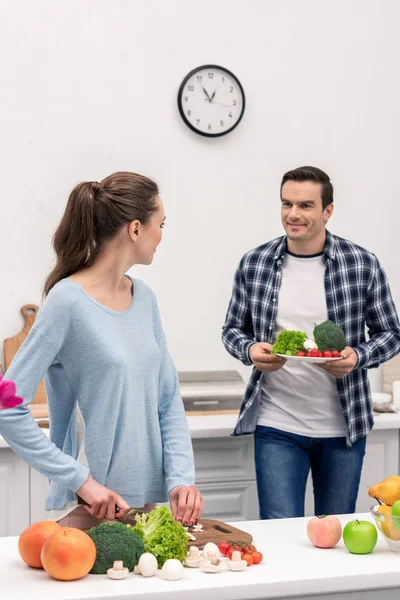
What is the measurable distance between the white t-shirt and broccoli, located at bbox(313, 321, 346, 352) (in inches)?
5.5

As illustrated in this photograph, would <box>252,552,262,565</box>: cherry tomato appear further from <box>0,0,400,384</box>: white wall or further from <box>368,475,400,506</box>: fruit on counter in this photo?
<box>0,0,400,384</box>: white wall

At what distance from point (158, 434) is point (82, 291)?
353 mm

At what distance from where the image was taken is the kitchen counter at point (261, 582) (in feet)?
4.51

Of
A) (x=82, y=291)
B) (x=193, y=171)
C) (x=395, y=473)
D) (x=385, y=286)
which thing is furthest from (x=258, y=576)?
(x=193, y=171)

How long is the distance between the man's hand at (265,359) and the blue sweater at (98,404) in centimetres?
66

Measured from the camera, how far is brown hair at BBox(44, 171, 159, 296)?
1859 millimetres

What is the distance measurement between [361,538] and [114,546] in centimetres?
46

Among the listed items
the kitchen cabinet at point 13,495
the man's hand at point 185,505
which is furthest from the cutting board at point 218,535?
the kitchen cabinet at point 13,495

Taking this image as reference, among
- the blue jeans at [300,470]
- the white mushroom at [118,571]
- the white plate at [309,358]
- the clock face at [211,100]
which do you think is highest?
the clock face at [211,100]

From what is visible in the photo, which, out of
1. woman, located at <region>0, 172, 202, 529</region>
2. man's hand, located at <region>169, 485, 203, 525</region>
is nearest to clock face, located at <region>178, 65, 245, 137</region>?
woman, located at <region>0, 172, 202, 529</region>

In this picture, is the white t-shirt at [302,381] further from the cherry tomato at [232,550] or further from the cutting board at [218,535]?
the cherry tomato at [232,550]

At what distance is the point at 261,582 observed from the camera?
56.0 inches

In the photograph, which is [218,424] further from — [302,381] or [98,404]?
[98,404]

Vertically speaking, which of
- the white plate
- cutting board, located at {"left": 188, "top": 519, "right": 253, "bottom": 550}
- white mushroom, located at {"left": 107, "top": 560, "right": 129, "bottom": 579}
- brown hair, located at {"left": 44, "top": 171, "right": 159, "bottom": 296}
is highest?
brown hair, located at {"left": 44, "top": 171, "right": 159, "bottom": 296}
